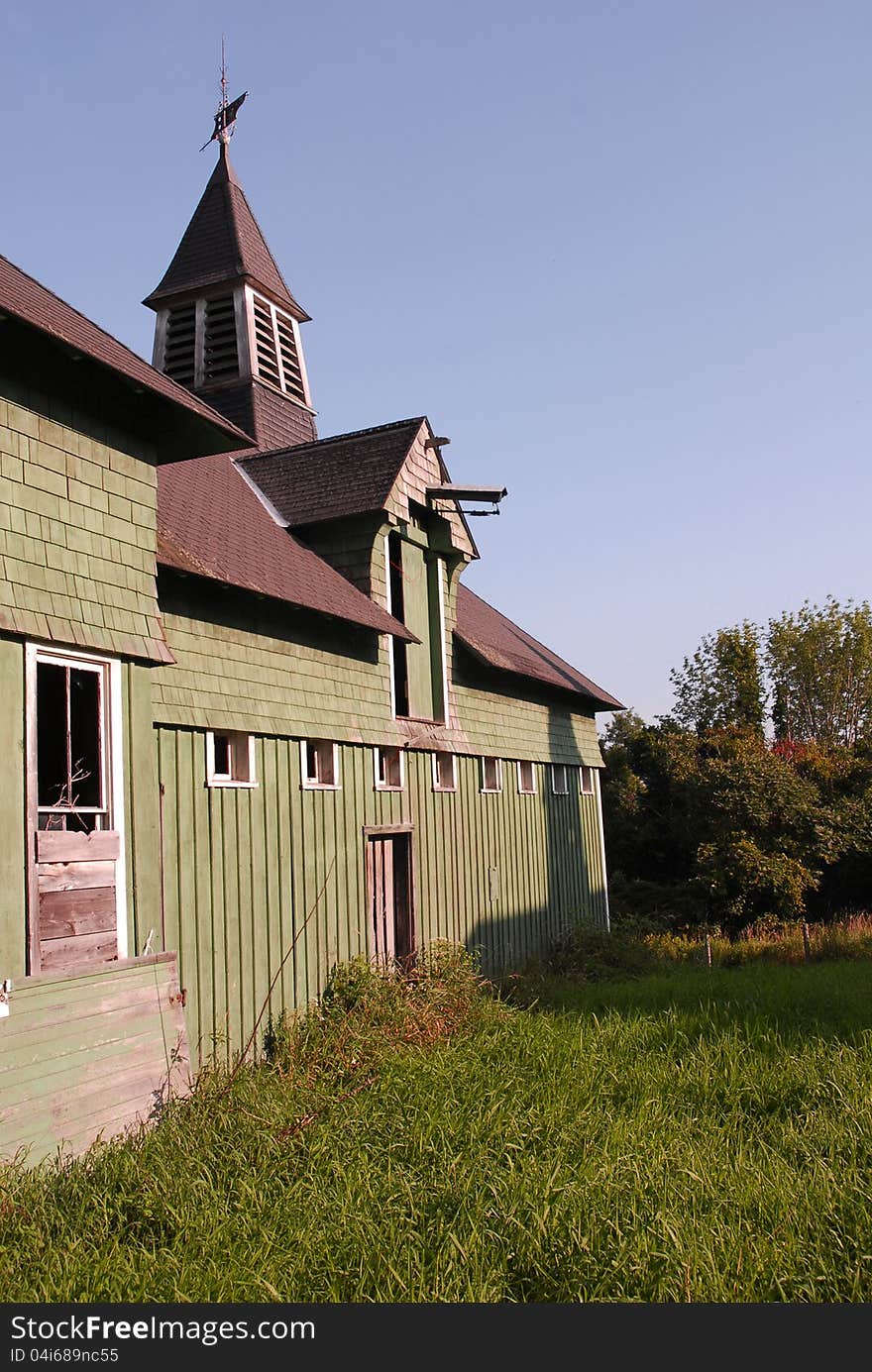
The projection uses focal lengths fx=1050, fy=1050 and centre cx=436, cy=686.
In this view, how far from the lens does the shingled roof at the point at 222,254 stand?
62.6 feet

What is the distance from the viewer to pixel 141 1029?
7973 millimetres

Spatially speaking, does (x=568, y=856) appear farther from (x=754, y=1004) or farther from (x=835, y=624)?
(x=835, y=624)

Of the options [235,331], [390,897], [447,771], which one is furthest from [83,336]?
[235,331]

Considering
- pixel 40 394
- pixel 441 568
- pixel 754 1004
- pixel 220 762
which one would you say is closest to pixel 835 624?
pixel 441 568

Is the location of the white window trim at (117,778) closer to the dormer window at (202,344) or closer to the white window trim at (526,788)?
the white window trim at (526,788)

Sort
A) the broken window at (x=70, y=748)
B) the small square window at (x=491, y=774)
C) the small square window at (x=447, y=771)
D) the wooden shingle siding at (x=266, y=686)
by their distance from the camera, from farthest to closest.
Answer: the small square window at (x=491, y=774), the small square window at (x=447, y=771), the wooden shingle siding at (x=266, y=686), the broken window at (x=70, y=748)

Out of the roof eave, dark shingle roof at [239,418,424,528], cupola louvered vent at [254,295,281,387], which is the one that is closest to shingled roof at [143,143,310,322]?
cupola louvered vent at [254,295,281,387]

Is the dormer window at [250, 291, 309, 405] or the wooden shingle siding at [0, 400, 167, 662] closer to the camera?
the wooden shingle siding at [0, 400, 167, 662]

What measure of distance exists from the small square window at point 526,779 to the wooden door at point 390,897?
4.70 m

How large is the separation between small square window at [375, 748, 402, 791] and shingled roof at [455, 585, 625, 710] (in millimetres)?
2950

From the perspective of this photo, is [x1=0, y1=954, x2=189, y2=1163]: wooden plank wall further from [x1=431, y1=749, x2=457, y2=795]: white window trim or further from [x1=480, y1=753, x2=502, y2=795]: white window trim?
[x1=480, y1=753, x2=502, y2=795]: white window trim

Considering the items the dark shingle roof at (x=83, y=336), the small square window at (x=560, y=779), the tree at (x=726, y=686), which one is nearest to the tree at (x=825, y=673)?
the tree at (x=726, y=686)

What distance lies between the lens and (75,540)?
7.89 metres

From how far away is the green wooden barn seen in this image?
7.35m
